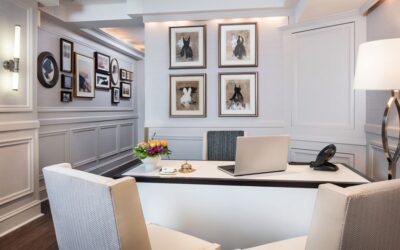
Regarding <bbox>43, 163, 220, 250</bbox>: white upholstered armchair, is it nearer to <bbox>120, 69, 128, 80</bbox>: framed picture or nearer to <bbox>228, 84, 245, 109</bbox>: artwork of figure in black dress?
<bbox>228, 84, 245, 109</bbox>: artwork of figure in black dress

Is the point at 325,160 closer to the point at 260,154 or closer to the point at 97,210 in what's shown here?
the point at 260,154

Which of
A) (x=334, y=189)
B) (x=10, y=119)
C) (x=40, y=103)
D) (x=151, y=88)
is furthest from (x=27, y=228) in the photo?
(x=334, y=189)

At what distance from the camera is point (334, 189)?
885 mm

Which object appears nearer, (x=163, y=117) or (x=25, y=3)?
(x=25, y=3)

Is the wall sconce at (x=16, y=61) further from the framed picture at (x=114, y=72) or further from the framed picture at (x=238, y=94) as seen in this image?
the framed picture at (x=114, y=72)

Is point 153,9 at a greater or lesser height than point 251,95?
greater

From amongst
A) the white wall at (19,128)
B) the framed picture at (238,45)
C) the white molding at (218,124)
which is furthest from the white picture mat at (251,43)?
the white wall at (19,128)


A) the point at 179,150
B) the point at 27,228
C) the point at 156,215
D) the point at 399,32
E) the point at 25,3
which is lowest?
the point at 27,228

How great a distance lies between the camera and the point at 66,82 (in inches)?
152

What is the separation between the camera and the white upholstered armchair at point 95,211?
101 cm

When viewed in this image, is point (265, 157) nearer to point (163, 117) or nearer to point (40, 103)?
point (163, 117)

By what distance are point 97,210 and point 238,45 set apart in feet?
8.91

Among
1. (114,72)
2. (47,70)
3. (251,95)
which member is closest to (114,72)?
(114,72)

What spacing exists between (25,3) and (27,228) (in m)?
2.18
